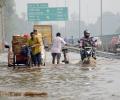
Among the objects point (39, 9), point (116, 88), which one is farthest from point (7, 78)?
point (39, 9)

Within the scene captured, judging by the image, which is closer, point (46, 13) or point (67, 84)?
point (67, 84)

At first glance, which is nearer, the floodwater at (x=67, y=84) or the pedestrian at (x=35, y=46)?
the floodwater at (x=67, y=84)

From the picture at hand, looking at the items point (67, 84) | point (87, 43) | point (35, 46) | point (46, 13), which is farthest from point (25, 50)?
point (46, 13)

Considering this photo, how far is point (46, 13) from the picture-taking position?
236 feet

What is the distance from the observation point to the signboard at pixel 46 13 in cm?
7075

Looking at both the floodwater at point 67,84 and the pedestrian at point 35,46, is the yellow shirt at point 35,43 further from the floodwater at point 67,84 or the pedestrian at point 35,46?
the floodwater at point 67,84

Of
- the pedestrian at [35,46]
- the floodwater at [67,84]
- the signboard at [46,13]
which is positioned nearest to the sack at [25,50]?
the pedestrian at [35,46]

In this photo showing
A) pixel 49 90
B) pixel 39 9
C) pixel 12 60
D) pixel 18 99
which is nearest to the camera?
pixel 18 99

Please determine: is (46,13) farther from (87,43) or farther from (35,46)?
(35,46)

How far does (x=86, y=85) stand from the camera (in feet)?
48.5

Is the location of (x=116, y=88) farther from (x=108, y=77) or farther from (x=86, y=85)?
(x=108, y=77)

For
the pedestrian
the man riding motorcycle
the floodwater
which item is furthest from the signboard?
the floodwater

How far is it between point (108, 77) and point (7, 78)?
3212 mm

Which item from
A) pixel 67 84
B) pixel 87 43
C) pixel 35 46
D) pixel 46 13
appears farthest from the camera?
pixel 46 13
